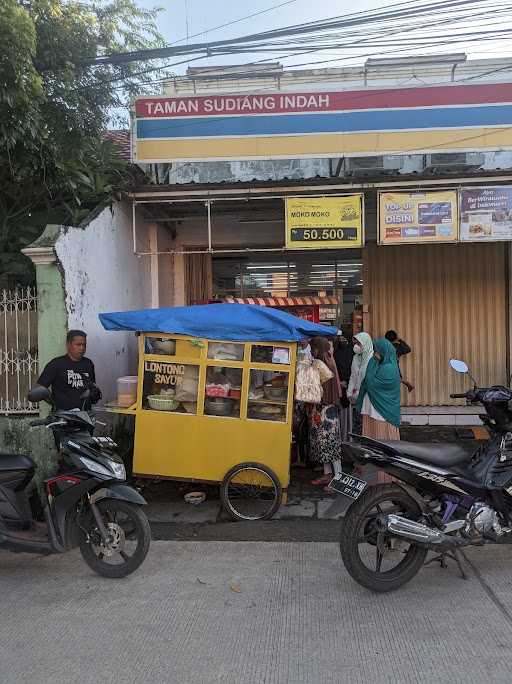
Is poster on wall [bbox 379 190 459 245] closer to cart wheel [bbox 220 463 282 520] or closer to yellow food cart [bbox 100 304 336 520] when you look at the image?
yellow food cart [bbox 100 304 336 520]

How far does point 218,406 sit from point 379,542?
2313 mm

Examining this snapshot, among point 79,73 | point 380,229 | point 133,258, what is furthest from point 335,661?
point 79,73

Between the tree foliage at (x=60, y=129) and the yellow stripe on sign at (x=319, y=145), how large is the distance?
691 mm

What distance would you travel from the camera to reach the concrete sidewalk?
2.92 meters

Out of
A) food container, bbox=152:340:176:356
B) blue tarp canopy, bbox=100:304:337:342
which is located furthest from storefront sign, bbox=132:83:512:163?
food container, bbox=152:340:176:356

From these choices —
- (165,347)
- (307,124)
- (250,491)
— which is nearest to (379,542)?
(250,491)

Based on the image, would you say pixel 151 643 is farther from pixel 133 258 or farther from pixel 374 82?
pixel 374 82

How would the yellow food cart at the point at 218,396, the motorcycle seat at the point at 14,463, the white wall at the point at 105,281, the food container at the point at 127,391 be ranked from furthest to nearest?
the white wall at the point at 105,281
the food container at the point at 127,391
the yellow food cart at the point at 218,396
the motorcycle seat at the point at 14,463

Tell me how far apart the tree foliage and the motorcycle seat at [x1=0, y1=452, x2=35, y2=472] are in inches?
123

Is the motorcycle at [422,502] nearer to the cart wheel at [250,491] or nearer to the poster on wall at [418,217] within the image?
the cart wheel at [250,491]

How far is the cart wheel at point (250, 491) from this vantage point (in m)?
5.36

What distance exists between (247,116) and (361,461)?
5.53 m

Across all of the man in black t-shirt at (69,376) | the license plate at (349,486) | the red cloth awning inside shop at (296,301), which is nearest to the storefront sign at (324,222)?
the red cloth awning inside shop at (296,301)

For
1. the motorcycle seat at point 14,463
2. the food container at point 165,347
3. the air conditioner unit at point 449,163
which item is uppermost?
the air conditioner unit at point 449,163
